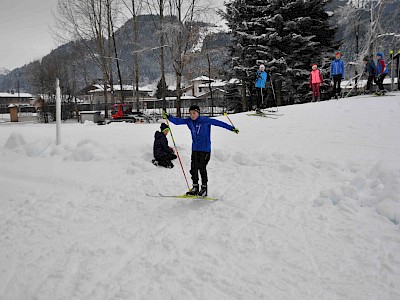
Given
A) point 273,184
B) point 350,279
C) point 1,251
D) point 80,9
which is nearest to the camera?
point 350,279

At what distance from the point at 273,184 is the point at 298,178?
58 centimetres

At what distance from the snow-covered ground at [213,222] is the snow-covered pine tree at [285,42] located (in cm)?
1281

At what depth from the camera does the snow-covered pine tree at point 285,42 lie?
19.2 metres

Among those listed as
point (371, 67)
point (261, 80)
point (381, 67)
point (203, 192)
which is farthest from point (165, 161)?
point (381, 67)

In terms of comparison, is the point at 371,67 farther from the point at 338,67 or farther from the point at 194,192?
the point at 194,192

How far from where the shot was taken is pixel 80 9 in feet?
79.9

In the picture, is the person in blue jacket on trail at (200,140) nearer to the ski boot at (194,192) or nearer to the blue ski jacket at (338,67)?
the ski boot at (194,192)

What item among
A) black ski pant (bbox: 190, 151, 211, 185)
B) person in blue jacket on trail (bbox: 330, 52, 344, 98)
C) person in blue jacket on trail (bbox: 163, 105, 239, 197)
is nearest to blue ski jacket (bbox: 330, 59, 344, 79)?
person in blue jacket on trail (bbox: 330, 52, 344, 98)

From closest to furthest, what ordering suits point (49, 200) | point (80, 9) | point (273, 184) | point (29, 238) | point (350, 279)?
1. point (350, 279)
2. point (29, 238)
3. point (49, 200)
4. point (273, 184)
5. point (80, 9)

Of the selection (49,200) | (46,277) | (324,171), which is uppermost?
(324,171)

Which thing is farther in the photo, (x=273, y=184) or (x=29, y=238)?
(x=273, y=184)

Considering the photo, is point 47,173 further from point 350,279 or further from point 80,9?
point 80,9

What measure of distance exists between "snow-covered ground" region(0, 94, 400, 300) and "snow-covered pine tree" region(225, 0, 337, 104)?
1281cm

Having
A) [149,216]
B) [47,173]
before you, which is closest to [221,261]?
[149,216]
